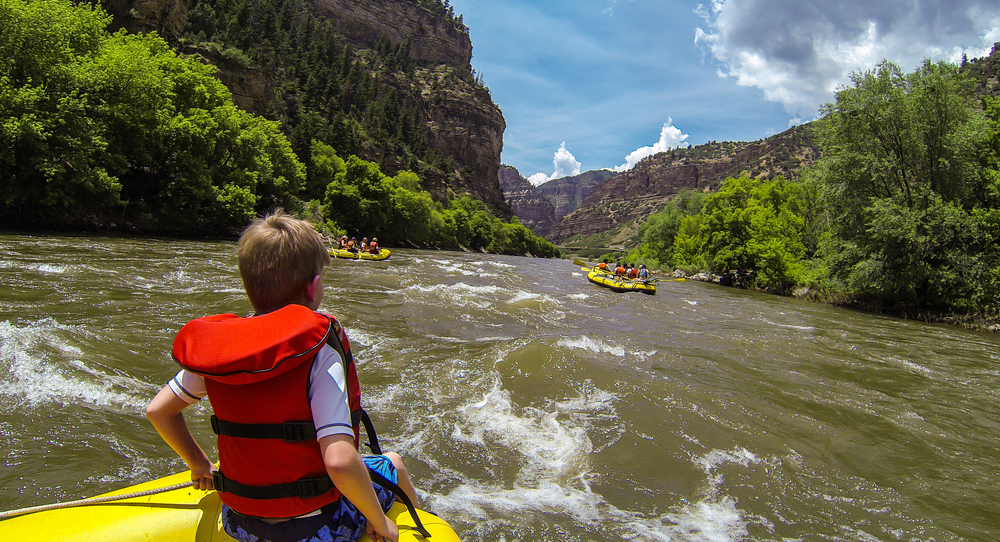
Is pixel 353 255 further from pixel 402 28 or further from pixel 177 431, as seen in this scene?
pixel 402 28

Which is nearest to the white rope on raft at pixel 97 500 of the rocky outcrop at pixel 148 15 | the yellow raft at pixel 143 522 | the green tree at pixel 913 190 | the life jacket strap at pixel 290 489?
the yellow raft at pixel 143 522

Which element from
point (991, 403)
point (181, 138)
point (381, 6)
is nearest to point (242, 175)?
point (181, 138)

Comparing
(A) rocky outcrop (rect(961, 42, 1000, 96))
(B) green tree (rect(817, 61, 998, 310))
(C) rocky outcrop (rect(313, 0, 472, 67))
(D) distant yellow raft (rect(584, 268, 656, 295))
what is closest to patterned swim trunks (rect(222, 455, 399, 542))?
(D) distant yellow raft (rect(584, 268, 656, 295))

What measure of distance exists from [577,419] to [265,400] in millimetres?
4335

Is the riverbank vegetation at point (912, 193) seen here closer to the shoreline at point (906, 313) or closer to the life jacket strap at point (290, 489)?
the shoreline at point (906, 313)

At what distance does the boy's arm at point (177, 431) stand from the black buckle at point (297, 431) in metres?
0.47

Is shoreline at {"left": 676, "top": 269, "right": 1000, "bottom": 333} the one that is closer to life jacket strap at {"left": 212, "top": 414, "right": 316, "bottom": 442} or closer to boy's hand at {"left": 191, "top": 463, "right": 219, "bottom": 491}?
life jacket strap at {"left": 212, "top": 414, "right": 316, "bottom": 442}

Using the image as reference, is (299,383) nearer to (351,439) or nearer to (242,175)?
(351,439)

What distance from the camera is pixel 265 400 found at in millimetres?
1443

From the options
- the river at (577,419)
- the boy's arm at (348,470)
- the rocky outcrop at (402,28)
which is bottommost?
the river at (577,419)

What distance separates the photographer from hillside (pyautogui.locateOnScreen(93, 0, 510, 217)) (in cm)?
4981

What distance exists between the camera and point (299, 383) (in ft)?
4.75

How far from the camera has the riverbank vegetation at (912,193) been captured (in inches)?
656

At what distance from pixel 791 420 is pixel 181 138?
91.8ft
